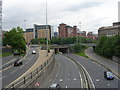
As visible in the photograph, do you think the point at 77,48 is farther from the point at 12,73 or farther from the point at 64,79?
the point at 12,73

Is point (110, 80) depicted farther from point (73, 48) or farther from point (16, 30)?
point (73, 48)

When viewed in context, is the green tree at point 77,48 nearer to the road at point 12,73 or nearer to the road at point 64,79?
the road at point 64,79

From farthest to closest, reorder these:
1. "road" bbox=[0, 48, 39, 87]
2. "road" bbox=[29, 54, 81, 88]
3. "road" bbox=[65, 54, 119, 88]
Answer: "road" bbox=[65, 54, 119, 88], "road" bbox=[29, 54, 81, 88], "road" bbox=[0, 48, 39, 87]

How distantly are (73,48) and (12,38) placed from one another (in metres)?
63.4

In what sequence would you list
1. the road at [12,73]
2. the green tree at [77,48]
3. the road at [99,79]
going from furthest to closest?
the green tree at [77,48] < the road at [99,79] < the road at [12,73]

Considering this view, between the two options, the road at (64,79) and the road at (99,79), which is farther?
the road at (99,79)

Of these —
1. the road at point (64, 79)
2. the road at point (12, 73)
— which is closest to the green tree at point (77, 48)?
the road at point (64, 79)

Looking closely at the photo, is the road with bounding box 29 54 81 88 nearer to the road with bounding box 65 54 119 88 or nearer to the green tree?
the road with bounding box 65 54 119 88

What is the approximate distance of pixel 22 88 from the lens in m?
18.4

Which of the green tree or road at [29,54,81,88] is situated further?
the green tree

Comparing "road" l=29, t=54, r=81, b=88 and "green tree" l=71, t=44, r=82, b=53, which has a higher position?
"green tree" l=71, t=44, r=82, b=53

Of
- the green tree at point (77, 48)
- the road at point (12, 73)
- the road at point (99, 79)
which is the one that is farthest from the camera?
the green tree at point (77, 48)

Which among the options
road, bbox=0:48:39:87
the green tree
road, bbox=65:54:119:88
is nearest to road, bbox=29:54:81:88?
road, bbox=65:54:119:88

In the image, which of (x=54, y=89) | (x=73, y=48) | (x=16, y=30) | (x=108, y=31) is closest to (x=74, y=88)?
(x=54, y=89)
